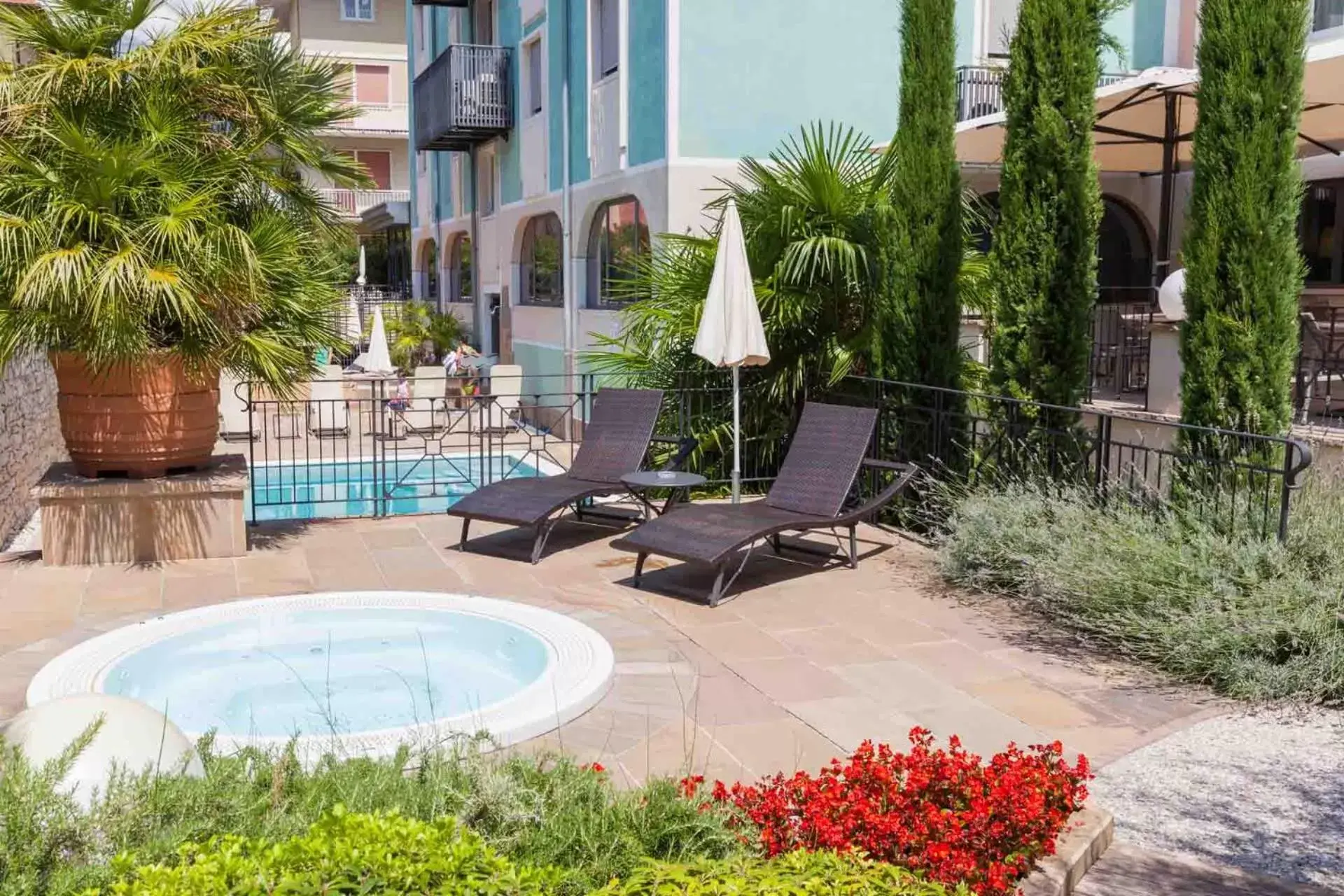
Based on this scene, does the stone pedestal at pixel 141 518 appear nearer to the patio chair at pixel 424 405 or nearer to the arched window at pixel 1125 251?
the patio chair at pixel 424 405

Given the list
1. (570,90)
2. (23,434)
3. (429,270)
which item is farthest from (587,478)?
(429,270)

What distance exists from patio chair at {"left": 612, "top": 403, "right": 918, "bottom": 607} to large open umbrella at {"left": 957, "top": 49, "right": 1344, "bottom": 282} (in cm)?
274

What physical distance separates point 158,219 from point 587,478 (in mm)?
3472

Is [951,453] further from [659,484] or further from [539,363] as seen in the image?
[539,363]

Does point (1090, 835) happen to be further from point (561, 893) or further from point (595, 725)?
point (595, 725)

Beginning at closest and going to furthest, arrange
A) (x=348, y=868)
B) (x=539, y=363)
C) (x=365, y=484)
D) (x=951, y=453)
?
(x=348, y=868), (x=951, y=453), (x=365, y=484), (x=539, y=363)

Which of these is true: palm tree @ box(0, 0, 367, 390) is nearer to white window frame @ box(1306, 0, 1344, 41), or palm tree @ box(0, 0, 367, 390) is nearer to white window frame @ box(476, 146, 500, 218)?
white window frame @ box(1306, 0, 1344, 41)

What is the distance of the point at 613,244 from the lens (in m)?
17.9

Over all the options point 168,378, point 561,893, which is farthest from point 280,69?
point 561,893

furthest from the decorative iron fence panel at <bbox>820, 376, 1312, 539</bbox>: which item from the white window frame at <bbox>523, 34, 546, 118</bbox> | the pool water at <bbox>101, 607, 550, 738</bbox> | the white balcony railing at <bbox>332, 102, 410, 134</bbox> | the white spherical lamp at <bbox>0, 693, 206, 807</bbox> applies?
the white balcony railing at <bbox>332, 102, 410, 134</bbox>

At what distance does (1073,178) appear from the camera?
8.80m

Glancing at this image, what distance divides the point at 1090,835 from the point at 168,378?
22.5 ft

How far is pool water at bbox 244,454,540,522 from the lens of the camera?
1294cm

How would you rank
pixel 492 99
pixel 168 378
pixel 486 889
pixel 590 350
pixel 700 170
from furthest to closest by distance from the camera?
1. pixel 492 99
2. pixel 590 350
3. pixel 700 170
4. pixel 168 378
5. pixel 486 889
